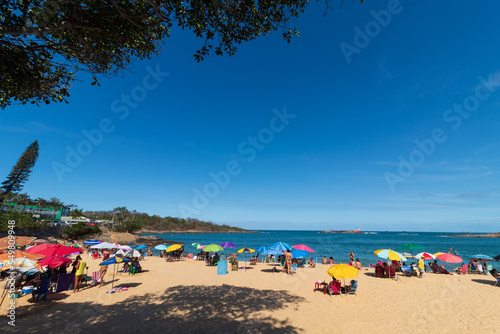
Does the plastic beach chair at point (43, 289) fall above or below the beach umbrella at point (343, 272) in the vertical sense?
below

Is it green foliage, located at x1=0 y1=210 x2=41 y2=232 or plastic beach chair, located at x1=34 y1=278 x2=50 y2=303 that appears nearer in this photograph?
plastic beach chair, located at x1=34 y1=278 x2=50 y2=303

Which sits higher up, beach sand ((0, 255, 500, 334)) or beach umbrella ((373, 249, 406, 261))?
beach umbrella ((373, 249, 406, 261))

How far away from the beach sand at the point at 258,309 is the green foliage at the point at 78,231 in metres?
46.6

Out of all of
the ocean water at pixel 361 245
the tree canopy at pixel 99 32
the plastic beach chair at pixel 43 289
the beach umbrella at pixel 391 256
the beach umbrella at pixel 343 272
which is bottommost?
the ocean water at pixel 361 245

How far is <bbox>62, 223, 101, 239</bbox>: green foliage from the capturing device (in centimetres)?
4957

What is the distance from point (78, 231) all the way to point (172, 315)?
5544cm

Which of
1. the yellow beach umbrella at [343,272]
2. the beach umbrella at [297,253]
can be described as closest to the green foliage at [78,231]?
the beach umbrella at [297,253]

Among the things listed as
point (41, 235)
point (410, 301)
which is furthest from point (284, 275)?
point (41, 235)

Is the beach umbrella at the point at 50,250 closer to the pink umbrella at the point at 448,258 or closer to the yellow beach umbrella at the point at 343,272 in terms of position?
the yellow beach umbrella at the point at 343,272

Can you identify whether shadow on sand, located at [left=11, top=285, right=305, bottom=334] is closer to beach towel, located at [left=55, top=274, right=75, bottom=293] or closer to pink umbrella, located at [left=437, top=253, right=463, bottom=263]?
beach towel, located at [left=55, top=274, right=75, bottom=293]

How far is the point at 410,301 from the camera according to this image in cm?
1083

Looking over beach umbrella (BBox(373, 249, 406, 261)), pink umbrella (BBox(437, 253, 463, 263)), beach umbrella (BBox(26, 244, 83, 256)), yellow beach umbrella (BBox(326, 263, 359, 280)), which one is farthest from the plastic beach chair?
pink umbrella (BBox(437, 253, 463, 263))

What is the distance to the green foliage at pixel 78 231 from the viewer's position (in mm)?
49572

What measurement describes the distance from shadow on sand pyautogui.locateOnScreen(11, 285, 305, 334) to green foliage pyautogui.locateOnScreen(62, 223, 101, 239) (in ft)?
169
